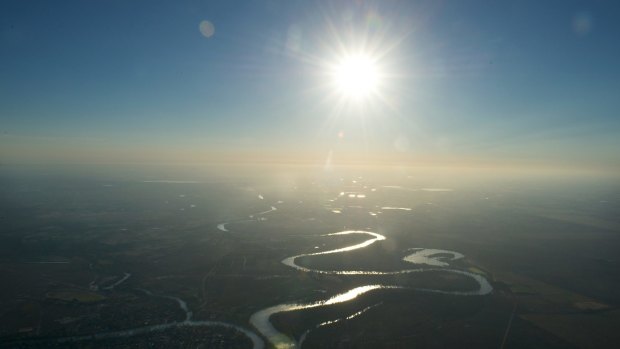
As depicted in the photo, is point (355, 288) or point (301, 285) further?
point (301, 285)

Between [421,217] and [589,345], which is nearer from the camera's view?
[589,345]

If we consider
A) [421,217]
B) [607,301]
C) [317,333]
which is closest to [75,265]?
[317,333]

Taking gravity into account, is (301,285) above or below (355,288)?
below

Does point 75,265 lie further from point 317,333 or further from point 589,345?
Result: point 589,345

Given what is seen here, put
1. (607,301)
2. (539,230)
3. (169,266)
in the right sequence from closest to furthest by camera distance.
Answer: (607,301), (169,266), (539,230)

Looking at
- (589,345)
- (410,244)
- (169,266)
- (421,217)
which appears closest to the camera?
(589,345)

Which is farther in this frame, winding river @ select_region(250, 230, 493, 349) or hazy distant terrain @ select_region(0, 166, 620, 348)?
winding river @ select_region(250, 230, 493, 349)

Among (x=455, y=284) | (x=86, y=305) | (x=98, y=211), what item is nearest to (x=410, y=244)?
(x=455, y=284)

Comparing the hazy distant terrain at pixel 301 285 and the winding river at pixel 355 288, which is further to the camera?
the winding river at pixel 355 288

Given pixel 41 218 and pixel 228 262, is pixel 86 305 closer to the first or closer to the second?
pixel 228 262
